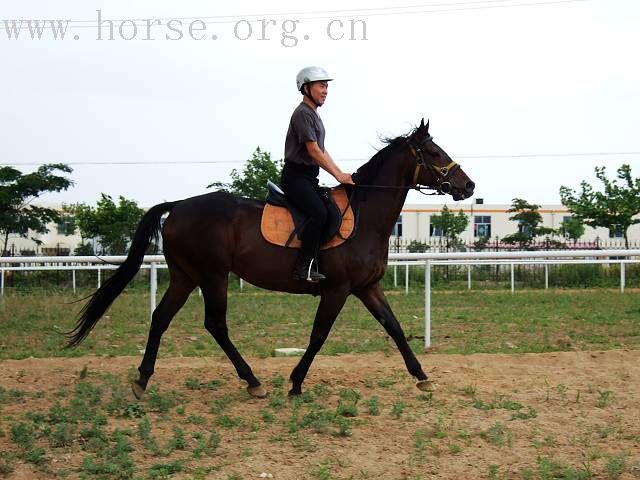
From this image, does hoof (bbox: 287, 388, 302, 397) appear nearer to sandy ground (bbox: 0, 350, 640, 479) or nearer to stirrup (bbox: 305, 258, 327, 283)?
sandy ground (bbox: 0, 350, 640, 479)

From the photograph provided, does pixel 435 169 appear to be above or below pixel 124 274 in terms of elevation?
above

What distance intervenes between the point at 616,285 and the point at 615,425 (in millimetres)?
19194

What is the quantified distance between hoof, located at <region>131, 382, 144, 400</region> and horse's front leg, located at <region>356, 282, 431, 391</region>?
2286mm

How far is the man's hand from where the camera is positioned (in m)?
7.74

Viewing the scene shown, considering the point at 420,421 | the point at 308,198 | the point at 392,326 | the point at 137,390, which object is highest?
the point at 308,198

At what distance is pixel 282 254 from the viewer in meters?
7.68

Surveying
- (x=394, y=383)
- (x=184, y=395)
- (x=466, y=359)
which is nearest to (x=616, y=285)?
(x=466, y=359)

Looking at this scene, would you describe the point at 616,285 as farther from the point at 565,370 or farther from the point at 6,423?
the point at 6,423

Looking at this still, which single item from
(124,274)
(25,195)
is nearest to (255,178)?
(25,195)

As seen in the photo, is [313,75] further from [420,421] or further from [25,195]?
[25,195]

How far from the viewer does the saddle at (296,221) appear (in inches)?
298

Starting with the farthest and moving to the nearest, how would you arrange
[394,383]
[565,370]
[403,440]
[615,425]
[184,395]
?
[565,370], [394,383], [184,395], [615,425], [403,440]

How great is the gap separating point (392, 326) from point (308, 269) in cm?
107

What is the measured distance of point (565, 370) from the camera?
29.3 feet
